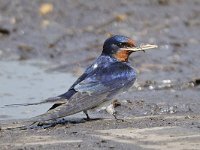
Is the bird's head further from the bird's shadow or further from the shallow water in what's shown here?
the shallow water

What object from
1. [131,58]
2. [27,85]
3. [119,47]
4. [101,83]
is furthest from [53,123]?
[131,58]

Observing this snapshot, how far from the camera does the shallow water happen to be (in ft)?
25.3

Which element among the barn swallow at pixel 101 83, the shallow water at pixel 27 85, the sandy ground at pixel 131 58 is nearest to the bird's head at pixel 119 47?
the barn swallow at pixel 101 83

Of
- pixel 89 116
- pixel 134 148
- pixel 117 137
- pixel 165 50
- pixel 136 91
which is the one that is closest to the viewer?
pixel 134 148

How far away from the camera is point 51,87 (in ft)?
28.8

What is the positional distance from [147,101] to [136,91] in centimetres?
65

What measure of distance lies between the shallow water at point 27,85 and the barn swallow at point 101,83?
2.96 ft

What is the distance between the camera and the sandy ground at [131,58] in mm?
5965

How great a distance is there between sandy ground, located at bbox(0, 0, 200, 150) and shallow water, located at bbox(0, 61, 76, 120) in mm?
267

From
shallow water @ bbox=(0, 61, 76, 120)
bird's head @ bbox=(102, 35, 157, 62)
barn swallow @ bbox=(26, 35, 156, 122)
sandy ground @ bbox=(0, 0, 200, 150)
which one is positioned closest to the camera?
sandy ground @ bbox=(0, 0, 200, 150)

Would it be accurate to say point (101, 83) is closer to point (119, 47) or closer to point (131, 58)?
point (119, 47)

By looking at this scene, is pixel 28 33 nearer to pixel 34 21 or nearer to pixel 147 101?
pixel 34 21

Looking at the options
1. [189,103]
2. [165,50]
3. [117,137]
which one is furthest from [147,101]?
[165,50]

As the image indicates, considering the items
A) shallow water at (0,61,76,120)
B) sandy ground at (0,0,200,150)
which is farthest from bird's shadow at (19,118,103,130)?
shallow water at (0,61,76,120)
